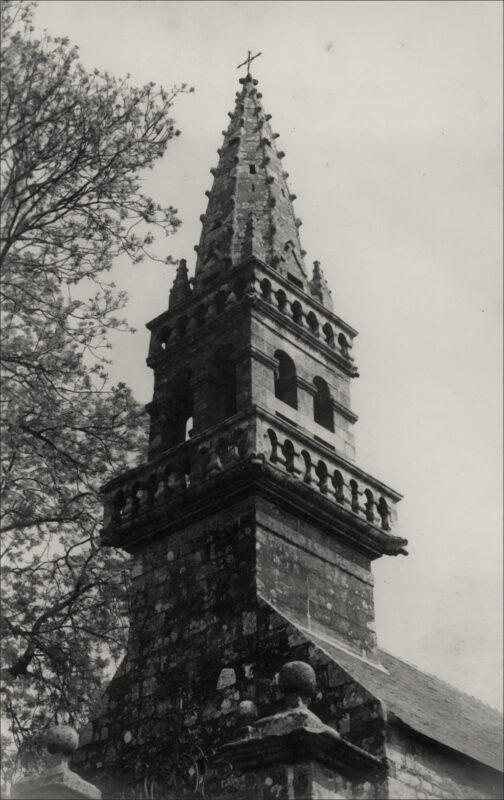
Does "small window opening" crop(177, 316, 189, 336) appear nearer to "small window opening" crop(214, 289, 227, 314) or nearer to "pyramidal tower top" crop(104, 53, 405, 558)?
"pyramidal tower top" crop(104, 53, 405, 558)

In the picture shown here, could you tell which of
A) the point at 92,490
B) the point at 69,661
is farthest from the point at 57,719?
the point at 92,490

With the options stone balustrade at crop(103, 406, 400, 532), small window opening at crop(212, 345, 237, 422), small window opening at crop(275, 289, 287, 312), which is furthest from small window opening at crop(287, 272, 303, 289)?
stone balustrade at crop(103, 406, 400, 532)

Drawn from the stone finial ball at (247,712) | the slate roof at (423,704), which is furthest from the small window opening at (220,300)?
the stone finial ball at (247,712)

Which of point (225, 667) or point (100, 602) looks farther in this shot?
point (100, 602)

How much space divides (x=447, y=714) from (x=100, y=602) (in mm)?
5662

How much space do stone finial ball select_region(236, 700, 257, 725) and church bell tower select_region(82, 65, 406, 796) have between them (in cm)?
26

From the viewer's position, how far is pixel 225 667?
13359 mm

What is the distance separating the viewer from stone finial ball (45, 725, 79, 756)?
11664 millimetres

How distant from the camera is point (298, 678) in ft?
37.5

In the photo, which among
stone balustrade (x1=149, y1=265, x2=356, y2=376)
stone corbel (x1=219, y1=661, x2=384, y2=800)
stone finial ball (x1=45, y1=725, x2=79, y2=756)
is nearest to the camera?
stone corbel (x1=219, y1=661, x2=384, y2=800)

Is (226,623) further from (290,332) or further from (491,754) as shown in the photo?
(290,332)

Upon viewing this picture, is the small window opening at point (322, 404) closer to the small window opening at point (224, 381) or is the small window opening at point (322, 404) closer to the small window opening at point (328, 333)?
the small window opening at point (328, 333)

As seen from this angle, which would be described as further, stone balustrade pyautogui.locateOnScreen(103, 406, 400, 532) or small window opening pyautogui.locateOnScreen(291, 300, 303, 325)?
Answer: small window opening pyautogui.locateOnScreen(291, 300, 303, 325)

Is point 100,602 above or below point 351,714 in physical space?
above
